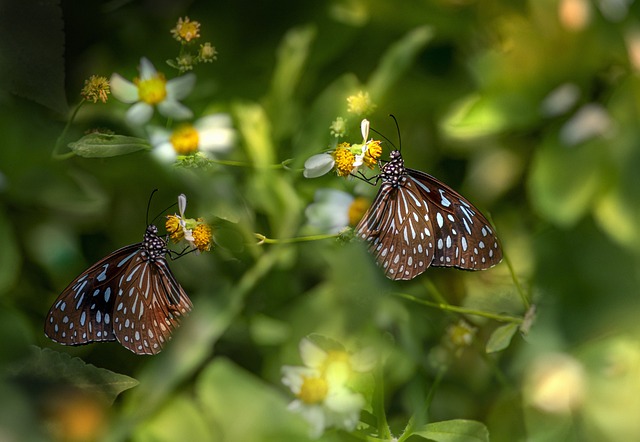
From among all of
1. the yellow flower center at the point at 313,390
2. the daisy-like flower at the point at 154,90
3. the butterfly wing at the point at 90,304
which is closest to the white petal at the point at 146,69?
the daisy-like flower at the point at 154,90

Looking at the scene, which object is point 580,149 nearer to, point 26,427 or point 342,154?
point 342,154

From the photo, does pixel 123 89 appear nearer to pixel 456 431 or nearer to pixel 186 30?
pixel 186 30

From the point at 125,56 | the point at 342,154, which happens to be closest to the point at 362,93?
the point at 342,154

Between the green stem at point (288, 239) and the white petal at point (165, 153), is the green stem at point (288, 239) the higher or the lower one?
the lower one

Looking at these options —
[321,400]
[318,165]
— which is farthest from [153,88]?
[321,400]

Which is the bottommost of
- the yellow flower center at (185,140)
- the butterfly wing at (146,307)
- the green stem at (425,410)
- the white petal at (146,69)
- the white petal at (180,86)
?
the green stem at (425,410)

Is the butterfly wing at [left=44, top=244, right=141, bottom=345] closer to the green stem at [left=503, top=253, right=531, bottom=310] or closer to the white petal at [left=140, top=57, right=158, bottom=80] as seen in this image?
the white petal at [left=140, top=57, right=158, bottom=80]

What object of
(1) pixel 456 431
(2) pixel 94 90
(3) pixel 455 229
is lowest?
(1) pixel 456 431

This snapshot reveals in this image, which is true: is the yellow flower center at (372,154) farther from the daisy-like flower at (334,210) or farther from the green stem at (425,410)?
the green stem at (425,410)
